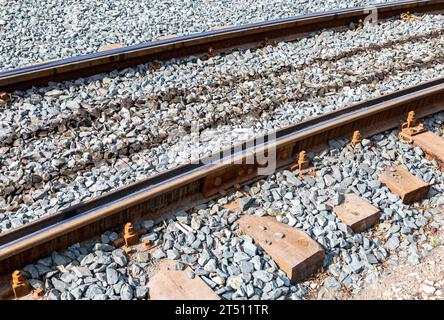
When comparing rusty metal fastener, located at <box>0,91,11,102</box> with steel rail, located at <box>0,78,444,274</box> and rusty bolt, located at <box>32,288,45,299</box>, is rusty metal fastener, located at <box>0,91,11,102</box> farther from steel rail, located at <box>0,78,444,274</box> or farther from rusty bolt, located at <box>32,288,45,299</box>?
rusty bolt, located at <box>32,288,45,299</box>

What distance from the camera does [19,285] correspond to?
4.05m

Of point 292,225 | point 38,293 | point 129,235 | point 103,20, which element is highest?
point 103,20

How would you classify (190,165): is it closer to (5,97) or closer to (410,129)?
(5,97)

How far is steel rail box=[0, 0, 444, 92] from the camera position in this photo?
6938 millimetres

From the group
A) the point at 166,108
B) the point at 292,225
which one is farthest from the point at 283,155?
the point at 166,108

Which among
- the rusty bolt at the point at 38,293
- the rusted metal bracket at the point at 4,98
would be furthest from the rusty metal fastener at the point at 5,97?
the rusty bolt at the point at 38,293

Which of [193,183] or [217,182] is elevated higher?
[193,183]

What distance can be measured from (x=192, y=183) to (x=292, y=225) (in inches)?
43.3

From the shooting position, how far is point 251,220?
4.99 m

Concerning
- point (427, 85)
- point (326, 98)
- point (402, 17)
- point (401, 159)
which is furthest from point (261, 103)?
point (402, 17)

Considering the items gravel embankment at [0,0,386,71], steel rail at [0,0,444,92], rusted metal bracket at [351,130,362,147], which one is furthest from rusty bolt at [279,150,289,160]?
gravel embankment at [0,0,386,71]

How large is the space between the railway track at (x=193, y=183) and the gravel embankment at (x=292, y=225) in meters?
0.13

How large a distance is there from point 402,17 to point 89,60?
7140 mm
